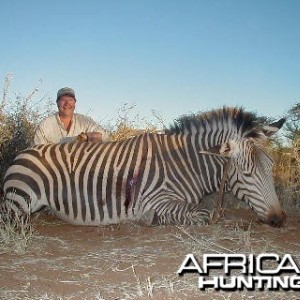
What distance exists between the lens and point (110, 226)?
4.39 metres

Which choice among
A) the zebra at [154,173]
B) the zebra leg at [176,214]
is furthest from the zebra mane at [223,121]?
the zebra leg at [176,214]

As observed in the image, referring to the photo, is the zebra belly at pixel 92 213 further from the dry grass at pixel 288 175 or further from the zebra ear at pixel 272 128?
the dry grass at pixel 288 175

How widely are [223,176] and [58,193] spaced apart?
4.97ft

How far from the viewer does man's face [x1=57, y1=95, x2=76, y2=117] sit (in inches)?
218

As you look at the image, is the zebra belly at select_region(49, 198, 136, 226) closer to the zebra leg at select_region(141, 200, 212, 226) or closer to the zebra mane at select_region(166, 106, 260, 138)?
the zebra leg at select_region(141, 200, 212, 226)

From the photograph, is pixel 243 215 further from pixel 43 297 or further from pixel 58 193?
pixel 43 297

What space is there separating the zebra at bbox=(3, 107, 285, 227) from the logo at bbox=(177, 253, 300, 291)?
1.16 meters

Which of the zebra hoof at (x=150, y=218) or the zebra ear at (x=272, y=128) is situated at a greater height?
the zebra ear at (x=272, y=128)

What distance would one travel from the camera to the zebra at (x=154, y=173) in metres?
4.16

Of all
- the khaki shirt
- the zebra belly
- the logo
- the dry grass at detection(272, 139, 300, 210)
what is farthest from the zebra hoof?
the dry grass at detection(272, 139, 300, 210)

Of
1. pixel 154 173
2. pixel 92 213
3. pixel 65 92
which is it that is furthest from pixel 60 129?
pixel 154 173

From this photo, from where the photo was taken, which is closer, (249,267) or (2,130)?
(249,267)

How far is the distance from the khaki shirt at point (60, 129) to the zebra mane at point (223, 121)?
43.8 inches

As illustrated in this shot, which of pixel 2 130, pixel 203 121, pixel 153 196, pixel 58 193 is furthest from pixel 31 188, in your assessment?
pixel 2 130
